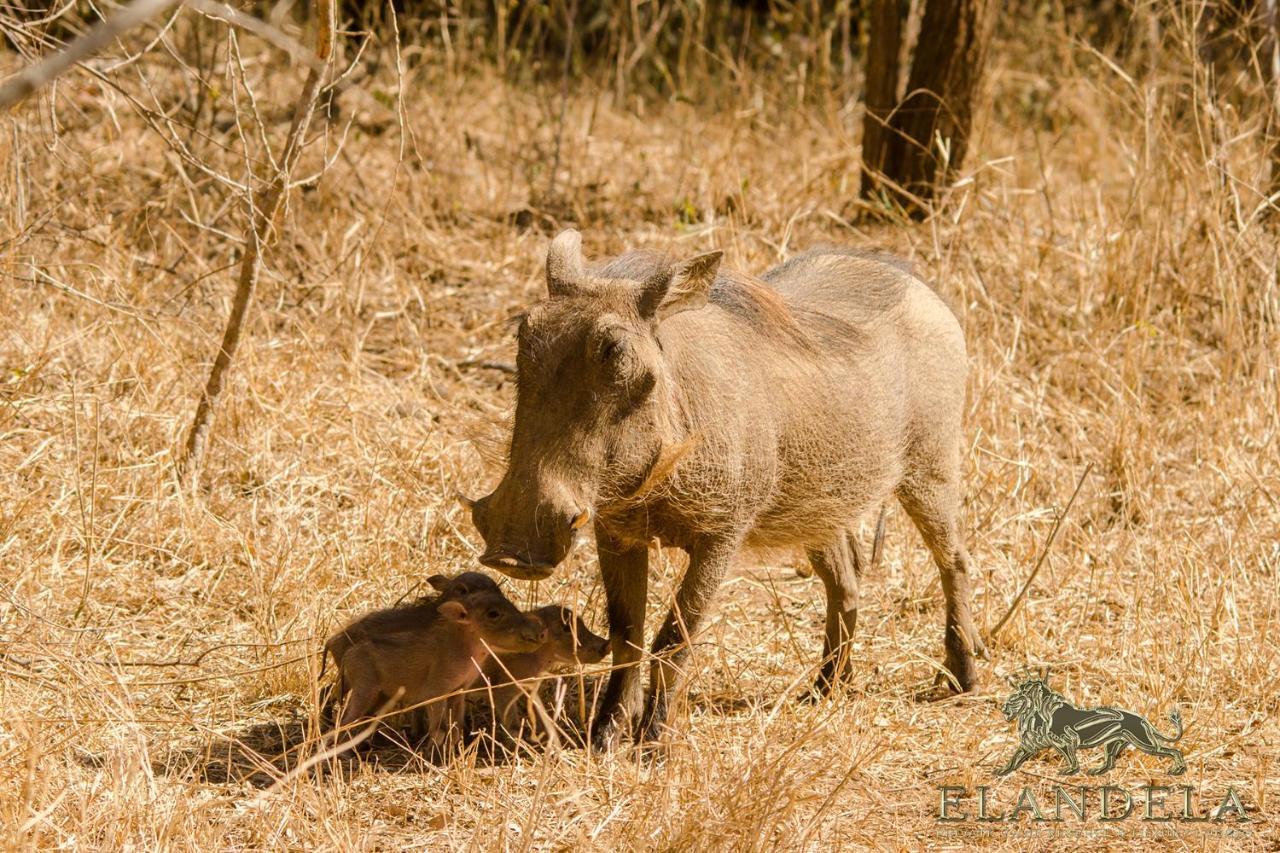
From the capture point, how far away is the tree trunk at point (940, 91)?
262 inches

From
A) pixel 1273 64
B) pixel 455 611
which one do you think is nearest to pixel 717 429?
pixel 455 611

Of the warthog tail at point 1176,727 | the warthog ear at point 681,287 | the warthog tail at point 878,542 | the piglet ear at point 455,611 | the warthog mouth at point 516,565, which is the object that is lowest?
the warthog tail at point 878,542

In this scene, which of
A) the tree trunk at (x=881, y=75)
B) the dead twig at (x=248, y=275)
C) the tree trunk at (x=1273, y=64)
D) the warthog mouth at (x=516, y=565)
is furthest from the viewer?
the tree trunk at (x=881, y=75)

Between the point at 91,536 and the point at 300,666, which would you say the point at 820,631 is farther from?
the point at 91,536

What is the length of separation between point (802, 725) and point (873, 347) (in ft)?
3.43

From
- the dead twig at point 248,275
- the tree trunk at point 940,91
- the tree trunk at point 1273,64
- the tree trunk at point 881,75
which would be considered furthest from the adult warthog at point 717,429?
the tree trunk at point 1273,64

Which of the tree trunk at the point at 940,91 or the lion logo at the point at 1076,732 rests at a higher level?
the tree trunk at the point at 940,91

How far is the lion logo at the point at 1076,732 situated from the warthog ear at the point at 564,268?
152cm

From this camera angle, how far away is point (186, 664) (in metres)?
3.99

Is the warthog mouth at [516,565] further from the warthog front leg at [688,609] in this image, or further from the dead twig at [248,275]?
→ the dead twig at [248,275]

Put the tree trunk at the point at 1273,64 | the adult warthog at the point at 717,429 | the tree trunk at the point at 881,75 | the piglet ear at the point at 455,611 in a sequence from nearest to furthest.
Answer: the adult warthog at the point at 717,429 → the piglet ear at the point at 455,611 → the tree trunk at the point at 1273,64 → the tree trunk at the point at 881,75

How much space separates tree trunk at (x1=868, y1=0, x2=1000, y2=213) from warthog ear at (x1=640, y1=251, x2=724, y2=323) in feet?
10.8

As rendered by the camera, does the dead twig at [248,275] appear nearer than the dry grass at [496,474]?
No

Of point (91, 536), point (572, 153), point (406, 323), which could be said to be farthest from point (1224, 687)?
point (572, 153)
